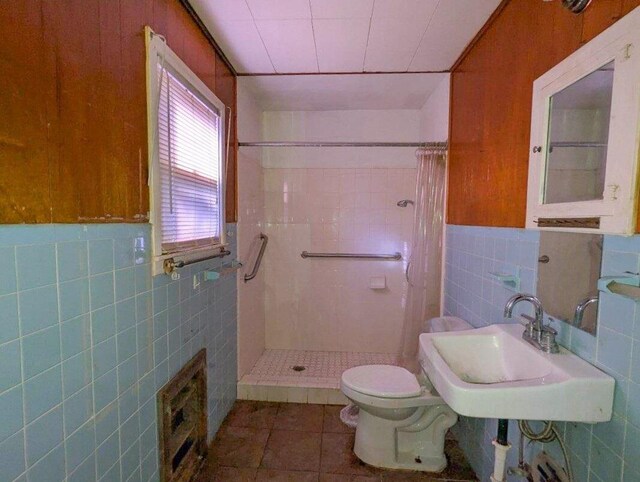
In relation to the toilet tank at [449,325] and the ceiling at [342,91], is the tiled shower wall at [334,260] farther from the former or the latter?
the toilet tank at [449,325]

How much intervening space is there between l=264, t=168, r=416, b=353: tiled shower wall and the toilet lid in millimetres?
1116

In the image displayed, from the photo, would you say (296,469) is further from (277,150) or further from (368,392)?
(277,150)

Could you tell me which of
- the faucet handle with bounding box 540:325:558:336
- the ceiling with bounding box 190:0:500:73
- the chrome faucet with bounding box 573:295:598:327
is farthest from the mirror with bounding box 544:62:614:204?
the ceiling with bounding box 190:0:500:73

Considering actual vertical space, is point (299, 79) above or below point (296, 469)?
above

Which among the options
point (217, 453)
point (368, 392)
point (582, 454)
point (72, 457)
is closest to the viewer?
point (72, 457)

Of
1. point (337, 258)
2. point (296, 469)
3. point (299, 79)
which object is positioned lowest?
point (296, 469)

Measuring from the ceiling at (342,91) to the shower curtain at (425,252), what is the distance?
0.54 meters

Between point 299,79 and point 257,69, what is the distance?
30cm

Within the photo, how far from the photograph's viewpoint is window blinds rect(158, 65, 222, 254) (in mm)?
1401

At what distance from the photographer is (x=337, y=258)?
9.95ft

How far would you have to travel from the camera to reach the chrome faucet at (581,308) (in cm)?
100

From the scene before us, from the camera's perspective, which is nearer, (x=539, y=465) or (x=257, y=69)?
(x=539, y=465)

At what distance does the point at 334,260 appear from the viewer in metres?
3.04

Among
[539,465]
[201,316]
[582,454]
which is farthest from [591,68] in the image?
[201,316]
